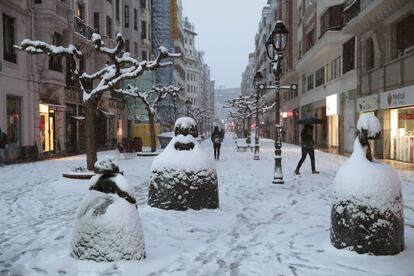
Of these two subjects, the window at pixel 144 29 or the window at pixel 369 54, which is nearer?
the window at pixel 369 54

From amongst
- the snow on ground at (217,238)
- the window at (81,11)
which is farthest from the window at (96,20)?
the snow on ground at (217,238)

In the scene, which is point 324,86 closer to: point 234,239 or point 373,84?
point 373,84

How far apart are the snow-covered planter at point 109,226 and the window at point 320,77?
Answer: 3159 centimetres

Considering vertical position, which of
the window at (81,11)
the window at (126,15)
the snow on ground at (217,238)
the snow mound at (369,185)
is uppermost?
the window at (126,15)

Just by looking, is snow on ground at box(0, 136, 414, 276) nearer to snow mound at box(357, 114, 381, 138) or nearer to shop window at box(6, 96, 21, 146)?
snow mound at box(357, 114, 381, 138)

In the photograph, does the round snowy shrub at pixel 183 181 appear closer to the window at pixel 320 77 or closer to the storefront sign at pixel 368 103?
the storefront sign at pixel 368 103

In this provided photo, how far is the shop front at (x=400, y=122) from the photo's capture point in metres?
18.7

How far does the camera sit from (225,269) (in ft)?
17.0

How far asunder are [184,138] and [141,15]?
44.5 m

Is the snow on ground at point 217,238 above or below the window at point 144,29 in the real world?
below

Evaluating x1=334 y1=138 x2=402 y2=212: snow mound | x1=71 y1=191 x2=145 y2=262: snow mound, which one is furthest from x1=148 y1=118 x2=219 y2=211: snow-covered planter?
x1=334 y1=138 x2=402 y2=212: snow mound

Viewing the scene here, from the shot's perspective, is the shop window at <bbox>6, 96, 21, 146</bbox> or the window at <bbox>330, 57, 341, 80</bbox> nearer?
the shop window at <bbox>6, 96, 21, 146</bbox>

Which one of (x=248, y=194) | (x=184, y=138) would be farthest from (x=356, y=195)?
(x=248, y=194)

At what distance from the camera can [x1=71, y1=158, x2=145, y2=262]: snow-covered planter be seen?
515 centimetres
